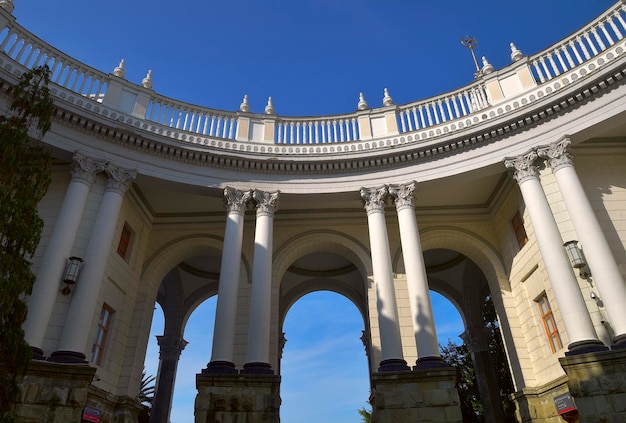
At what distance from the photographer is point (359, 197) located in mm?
18375

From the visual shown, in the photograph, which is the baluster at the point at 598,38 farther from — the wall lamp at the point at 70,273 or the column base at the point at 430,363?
the wall lamp at the point at 70,273

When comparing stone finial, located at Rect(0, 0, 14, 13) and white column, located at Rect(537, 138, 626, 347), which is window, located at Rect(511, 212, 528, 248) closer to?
white column, located at Rect(537, 138, 626, 347)

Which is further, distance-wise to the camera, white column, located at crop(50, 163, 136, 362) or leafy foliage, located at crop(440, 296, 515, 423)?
leafy foliage, located at crop(440, 296, 515, 423)

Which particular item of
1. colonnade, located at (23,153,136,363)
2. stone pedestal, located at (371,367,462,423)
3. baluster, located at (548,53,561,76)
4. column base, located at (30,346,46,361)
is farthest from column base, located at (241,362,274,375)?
baluster, located at (548,53,561,76)

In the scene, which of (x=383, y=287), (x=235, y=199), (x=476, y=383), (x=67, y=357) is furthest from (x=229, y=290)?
(x=476, y=383)

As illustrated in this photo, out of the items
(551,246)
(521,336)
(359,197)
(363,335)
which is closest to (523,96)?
(551,246)

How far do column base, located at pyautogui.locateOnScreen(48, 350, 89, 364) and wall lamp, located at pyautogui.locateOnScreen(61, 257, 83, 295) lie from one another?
1.93 m

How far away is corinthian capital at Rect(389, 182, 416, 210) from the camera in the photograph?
17281 mm

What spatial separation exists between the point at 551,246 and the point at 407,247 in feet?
15.6

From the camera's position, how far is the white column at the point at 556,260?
503 inches

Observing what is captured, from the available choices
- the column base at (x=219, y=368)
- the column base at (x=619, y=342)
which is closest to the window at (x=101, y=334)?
the column base at (x=219, y=368)

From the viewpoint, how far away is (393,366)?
14.1 meters

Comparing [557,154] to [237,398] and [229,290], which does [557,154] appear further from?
[237,398]

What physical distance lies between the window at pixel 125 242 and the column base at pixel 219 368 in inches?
257
